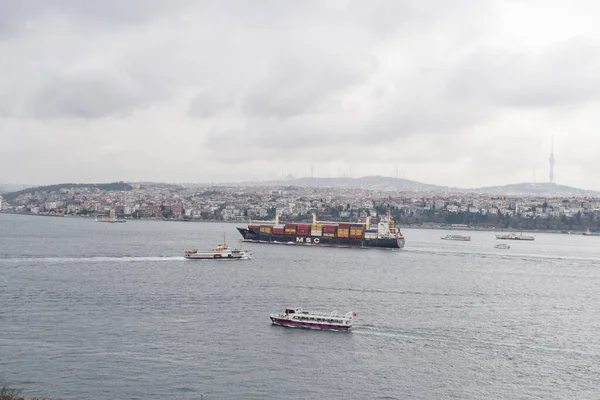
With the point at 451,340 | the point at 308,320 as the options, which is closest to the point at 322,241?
the point at 308,320

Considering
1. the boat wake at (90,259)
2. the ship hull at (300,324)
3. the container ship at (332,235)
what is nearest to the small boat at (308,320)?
the ship hull at (300,324)

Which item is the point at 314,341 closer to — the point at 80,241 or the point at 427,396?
the point at 427,396

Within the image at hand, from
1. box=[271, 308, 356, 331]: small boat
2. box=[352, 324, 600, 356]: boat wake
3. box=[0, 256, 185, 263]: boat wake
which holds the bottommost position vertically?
box=[352, 324, 600, 356]: boat wake

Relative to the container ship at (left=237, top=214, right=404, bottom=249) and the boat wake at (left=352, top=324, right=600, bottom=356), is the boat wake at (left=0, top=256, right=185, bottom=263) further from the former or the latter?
the boat wake at (left=352, top=324, right=600, bottom=356)

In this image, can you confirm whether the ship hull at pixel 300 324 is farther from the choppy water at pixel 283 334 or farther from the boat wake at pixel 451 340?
the boat wake at pixel 451 340

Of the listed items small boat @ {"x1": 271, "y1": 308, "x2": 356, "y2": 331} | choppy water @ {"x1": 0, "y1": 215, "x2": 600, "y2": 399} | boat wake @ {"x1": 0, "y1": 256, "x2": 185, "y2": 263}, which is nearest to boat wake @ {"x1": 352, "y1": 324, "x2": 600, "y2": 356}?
choppy water @ {"x1": 0, "y1": 215, "x2": 600, "y2": 399}

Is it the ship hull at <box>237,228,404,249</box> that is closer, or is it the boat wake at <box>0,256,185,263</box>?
the boat wake at <box>0,256,185,263</box>

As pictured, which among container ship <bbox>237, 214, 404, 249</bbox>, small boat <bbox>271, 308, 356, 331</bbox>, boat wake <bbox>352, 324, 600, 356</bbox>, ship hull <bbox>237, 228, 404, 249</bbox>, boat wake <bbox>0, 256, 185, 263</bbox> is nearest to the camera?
boat wake <bbox>352, 324, 600, 356</bbox>

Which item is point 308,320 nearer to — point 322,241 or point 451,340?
point 451,340
